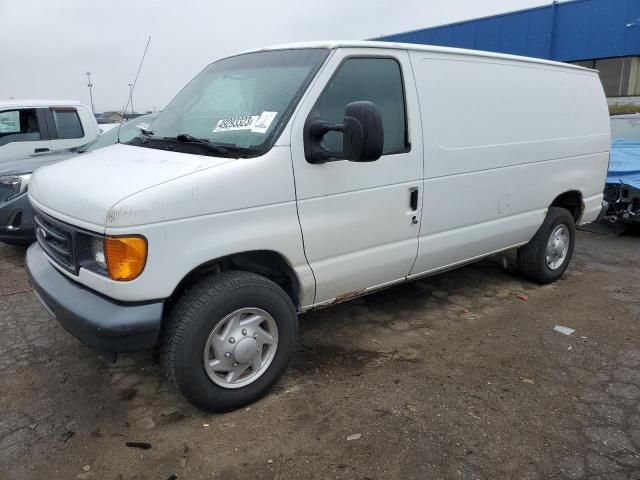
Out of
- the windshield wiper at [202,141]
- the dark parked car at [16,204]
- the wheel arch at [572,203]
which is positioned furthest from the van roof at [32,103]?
the wheel arch at [572,203]

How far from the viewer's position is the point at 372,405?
3080mm

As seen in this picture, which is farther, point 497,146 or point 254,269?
point 497,146

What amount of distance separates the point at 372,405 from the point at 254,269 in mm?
1067

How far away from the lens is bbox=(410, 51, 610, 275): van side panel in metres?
3.74

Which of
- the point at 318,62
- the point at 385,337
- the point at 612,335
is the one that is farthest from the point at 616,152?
the point at 318,62

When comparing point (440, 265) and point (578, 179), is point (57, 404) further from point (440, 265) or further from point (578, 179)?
point (578, 179)

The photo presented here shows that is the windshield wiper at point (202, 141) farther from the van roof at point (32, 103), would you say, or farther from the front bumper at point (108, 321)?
the van roof at point (32, 103)

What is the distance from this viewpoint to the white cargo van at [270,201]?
2600 mm

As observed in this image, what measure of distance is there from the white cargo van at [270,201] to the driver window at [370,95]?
11 millimetres

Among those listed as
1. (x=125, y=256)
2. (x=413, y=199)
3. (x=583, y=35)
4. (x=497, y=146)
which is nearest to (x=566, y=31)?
(x=583, y=35)

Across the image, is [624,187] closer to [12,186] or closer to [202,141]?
[202,141]

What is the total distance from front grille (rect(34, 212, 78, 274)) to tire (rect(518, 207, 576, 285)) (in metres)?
4.02

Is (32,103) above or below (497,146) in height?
above

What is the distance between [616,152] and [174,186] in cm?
730
